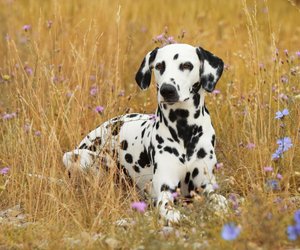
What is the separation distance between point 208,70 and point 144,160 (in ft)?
3.03

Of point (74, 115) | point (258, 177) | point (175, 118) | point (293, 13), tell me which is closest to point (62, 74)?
point (74, 115)

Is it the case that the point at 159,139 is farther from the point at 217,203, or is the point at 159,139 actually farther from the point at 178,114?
the point at 217,203

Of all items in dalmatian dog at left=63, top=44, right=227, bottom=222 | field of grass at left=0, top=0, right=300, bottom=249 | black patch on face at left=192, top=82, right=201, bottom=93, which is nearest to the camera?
field of grass at left=0, top=0, right=300, bottom=249

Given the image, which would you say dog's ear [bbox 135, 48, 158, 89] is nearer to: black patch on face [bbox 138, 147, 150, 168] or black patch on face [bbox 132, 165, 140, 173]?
black patch on face [bbox 138, 147, 150, 168]

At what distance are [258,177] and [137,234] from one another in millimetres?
1299

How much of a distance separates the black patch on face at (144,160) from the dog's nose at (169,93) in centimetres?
81

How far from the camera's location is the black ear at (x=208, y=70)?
532 centimetres

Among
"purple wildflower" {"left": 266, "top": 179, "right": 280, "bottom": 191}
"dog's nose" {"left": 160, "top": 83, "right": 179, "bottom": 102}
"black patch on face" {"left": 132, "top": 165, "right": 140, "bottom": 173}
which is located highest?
"dog's nose" {"left": 160, "top": 83, "right": 179, "bottom": 102}

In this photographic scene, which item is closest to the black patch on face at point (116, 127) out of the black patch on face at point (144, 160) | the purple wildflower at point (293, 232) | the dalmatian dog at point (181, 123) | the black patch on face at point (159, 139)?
the black patch on face at point (144, 160)

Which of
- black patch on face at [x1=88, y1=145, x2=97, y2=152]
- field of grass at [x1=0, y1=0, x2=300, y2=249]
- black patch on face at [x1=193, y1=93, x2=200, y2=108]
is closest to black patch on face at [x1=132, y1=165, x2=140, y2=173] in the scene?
field of grass at [x1=0, y1=0, x2=300, y2=249]

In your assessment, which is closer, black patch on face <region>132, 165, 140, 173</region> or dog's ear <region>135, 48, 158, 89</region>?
dog's ear <region>135, 48, 158, 89</region>

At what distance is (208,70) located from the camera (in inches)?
210

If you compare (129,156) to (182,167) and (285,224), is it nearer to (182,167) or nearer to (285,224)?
(182,167)

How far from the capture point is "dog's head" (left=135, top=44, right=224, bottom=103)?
5.09 metres
